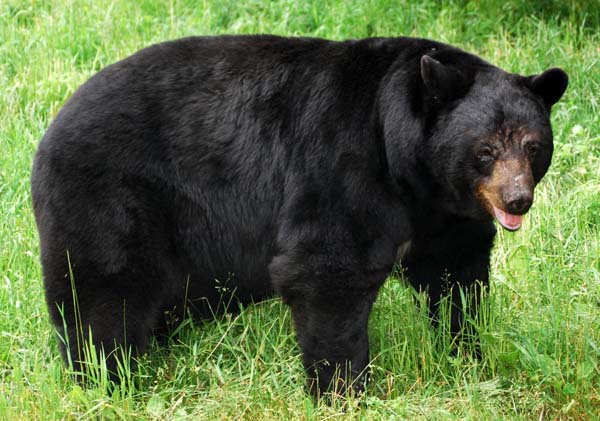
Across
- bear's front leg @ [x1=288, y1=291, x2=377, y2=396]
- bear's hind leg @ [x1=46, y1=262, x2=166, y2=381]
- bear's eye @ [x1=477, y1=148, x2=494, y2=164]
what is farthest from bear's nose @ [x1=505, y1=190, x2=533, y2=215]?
bear's hind leg @ [x1=46, y1=262, x2=166, y2=381]

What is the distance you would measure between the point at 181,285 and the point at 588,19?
4.91 m

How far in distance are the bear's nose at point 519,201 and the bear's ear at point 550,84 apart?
0.54 m

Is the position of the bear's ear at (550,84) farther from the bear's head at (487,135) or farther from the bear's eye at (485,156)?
the bear's eye at (485,156)

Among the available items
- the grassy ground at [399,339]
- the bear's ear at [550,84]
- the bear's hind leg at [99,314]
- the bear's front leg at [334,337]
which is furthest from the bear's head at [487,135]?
the bear's hind leg at [99,314]

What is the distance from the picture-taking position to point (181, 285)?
499cm

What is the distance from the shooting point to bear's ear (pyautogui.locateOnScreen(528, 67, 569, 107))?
445 centimetres

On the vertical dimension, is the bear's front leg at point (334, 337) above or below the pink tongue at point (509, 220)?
below

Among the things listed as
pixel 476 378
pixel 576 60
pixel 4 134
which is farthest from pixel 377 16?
pixel 476 378

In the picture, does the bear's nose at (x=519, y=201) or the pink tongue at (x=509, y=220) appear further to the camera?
the pink tongue at (x=509, y=220)

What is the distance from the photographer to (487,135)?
172 inches

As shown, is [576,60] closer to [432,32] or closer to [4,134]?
[432,32]

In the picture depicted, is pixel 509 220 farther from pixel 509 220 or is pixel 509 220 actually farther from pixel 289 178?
pixel 289 178

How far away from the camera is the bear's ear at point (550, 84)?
4445mm

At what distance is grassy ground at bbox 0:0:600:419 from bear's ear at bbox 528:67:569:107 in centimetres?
101
